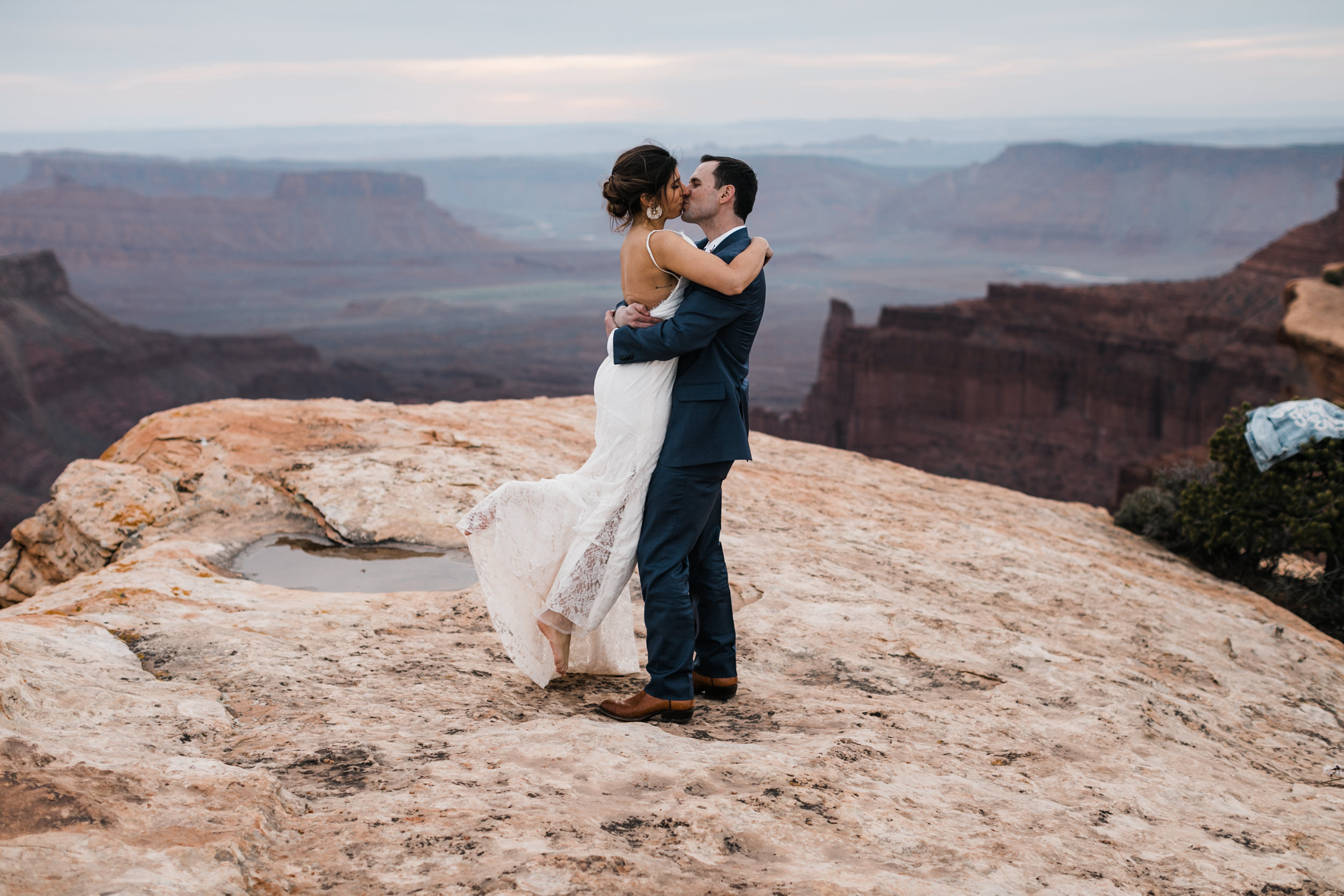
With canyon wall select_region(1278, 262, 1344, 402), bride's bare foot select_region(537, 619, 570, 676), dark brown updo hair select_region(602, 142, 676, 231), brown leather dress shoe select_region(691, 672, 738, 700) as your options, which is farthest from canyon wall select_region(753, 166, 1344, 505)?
dark brown updo hair select_region(602, 142, 676, 231)

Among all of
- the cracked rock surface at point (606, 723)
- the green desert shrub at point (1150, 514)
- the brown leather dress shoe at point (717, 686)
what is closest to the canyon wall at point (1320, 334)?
the green desert shrub at point (1150, 514)

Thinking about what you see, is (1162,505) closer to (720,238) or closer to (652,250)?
(720,238)

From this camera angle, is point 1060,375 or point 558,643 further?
point 1060,375

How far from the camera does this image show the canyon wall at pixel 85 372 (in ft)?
199

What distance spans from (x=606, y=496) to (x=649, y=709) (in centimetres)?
76

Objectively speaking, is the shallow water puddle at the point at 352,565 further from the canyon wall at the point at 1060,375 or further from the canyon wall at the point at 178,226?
the canyon wall at the point at 178,226

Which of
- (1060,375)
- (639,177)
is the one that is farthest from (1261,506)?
(1060,375)

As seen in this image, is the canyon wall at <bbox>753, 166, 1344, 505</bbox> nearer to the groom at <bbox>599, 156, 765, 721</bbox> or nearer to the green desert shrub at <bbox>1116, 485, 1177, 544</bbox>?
the green desert shrub at <bbox>1116, 485, 1177, 544</bbox>

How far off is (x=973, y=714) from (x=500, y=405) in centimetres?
556

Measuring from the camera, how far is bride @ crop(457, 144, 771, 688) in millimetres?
3145

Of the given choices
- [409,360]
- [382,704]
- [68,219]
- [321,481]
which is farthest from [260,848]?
[68,219]

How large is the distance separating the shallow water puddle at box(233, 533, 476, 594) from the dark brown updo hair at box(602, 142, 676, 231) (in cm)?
225

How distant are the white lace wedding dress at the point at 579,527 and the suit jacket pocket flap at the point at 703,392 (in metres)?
0.07

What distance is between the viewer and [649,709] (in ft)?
10.4
